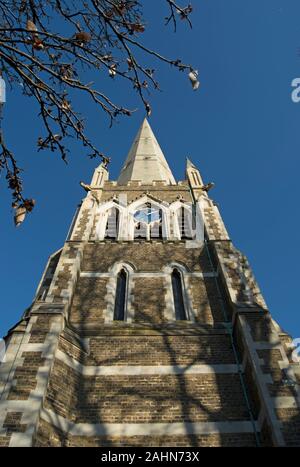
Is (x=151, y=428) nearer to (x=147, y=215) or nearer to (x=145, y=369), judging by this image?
(x=145, y=369)

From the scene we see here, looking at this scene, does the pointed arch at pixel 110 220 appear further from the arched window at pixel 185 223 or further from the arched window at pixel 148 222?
the arched window at pixel 185 223

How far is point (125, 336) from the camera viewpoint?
28.4 ft

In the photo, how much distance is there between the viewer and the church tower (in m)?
6.45

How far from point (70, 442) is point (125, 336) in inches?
107

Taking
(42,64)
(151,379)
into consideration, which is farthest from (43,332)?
(42,64)

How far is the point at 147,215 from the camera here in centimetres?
1692

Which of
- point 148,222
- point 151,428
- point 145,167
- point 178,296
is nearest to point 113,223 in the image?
point 148,222

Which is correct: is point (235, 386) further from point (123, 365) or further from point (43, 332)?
point (43, 332)

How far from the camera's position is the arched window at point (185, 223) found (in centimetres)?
1487

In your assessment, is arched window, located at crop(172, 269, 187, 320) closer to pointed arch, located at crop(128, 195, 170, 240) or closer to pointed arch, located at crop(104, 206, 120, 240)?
pointed arch, located at crop(128, 195, 170, 240)

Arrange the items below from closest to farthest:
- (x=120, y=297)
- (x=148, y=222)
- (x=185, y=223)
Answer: (x=120, y=297) < (x=185, y=223) < (x=148, y=222)

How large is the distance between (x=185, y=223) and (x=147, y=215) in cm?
197

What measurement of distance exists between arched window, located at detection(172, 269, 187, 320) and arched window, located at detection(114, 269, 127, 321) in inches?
59.1

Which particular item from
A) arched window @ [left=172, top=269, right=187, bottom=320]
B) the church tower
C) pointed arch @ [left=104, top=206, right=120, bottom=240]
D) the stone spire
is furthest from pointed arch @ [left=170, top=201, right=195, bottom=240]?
the stone spire
